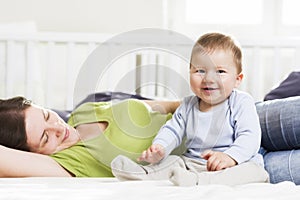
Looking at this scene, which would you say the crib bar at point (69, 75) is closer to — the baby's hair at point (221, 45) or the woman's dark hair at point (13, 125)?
the woman's dark hair at point (13, 125)

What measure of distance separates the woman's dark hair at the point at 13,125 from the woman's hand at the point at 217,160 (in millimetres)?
465

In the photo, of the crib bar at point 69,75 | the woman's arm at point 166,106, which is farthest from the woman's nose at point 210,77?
the crib bar at point 69,75

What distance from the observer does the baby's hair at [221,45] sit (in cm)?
149

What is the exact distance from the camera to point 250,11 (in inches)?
117

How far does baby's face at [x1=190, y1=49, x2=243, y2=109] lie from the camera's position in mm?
1480

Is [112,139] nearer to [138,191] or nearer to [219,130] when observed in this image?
[219,130]

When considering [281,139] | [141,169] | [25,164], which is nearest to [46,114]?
[25,164]

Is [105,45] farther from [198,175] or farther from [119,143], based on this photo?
[198,175]

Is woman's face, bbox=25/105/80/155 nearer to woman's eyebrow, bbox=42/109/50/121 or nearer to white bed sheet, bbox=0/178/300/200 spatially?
woman's eyebrow, bbox=42/109/50/121

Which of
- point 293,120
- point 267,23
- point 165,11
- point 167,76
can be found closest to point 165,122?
point 293,120

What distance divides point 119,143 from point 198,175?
309mm

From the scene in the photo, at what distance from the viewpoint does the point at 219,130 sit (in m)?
1.49

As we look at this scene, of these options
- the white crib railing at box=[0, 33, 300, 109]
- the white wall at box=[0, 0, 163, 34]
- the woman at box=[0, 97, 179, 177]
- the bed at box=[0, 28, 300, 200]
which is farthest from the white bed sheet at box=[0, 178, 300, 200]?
the white wall at box=[0, 0, 163, 34]

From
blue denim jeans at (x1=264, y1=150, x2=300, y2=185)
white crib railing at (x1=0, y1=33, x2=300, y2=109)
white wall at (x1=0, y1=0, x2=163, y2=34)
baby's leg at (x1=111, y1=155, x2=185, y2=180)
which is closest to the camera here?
baby's leg at (x1=111, y1=155, x2=185, y2=180)
